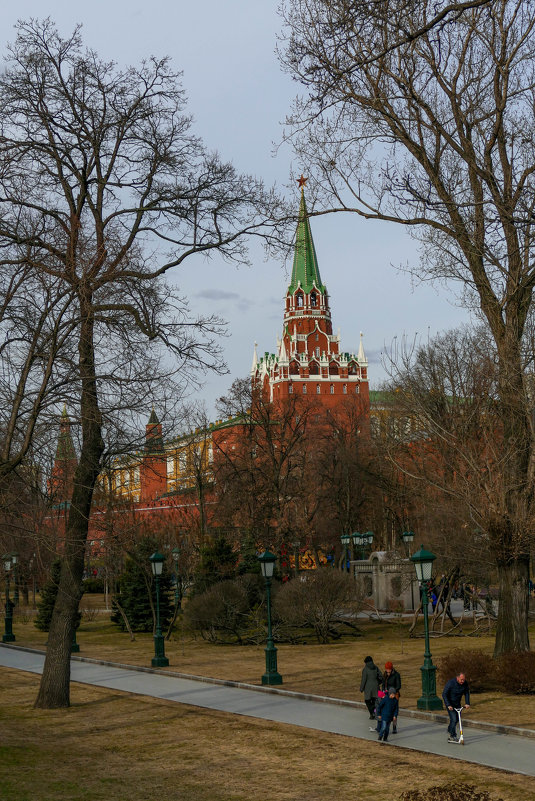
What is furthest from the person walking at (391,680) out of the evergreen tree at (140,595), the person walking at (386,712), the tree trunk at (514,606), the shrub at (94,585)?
the shrub at (94,585)

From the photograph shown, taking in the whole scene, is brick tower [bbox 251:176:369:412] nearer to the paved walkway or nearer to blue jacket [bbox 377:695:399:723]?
the paved walkway

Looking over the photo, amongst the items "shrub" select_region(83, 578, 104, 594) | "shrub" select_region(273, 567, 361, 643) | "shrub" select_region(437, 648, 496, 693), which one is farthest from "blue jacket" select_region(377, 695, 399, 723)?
"shrub" select_region(83, 578, 104, 594)

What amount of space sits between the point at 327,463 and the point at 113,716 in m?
41.3

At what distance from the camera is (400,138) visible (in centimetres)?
2086

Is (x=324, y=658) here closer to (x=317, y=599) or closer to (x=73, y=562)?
(x=317, y=599)

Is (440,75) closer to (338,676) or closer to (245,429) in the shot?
(338,676)

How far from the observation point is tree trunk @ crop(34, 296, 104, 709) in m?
16.9

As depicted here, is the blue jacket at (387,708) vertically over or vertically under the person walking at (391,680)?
under

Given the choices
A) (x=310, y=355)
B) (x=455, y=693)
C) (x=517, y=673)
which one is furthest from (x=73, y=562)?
(x=310, y=355)

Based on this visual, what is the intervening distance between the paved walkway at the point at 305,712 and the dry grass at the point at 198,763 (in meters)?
0.51

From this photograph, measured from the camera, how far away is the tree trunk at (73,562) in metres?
16.9

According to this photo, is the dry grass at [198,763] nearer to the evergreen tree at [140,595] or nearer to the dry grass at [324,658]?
the dry grass at [324,658]

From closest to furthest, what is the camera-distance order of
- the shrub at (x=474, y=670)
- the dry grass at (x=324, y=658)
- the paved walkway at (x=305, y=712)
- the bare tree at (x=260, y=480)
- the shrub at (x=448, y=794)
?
the shrub at (x=448, y=794) < the paved walkway at (x=305, y=712) < the dry grass at (x=324, y=658) < the shrub at (x=474, y=670) < the bare tree at (x=260, y=480)

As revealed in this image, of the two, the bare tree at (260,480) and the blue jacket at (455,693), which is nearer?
the blue jacket at (455,693)
